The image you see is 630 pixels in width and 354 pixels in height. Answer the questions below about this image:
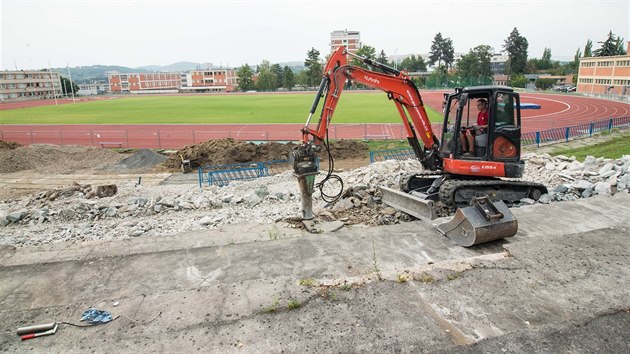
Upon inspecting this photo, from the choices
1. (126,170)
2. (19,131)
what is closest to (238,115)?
(19,131)

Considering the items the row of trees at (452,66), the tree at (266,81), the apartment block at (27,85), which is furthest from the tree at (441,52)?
the apartment block at (27,85)

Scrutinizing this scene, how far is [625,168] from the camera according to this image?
11727 mm

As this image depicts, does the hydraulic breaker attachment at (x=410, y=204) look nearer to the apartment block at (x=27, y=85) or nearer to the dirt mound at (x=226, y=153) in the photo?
the dirt mound at (x=226, y=153)

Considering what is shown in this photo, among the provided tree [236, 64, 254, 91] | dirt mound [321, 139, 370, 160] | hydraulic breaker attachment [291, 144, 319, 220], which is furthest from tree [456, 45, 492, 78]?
hydraulic breaker attachment [291, 144, 319, 220]

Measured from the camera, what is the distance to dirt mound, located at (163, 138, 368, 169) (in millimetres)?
20164

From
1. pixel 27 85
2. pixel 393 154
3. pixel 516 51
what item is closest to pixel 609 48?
pixel 516 51

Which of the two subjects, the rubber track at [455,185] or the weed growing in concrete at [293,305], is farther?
the rubber track at [455,185]

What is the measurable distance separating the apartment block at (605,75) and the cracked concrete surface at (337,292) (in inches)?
2657

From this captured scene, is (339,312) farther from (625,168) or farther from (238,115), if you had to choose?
(238,115)

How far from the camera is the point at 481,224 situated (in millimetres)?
7430

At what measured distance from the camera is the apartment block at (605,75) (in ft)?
201

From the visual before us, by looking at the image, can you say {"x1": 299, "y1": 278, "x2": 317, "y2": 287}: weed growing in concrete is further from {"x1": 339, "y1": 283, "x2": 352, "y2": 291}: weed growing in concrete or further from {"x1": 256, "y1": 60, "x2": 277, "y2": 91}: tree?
{"x1": 256, "y1": 60, "x2": 277, "y2": 91}: tree

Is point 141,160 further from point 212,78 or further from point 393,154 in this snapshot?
point 212,78

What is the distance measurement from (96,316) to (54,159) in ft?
64.7
